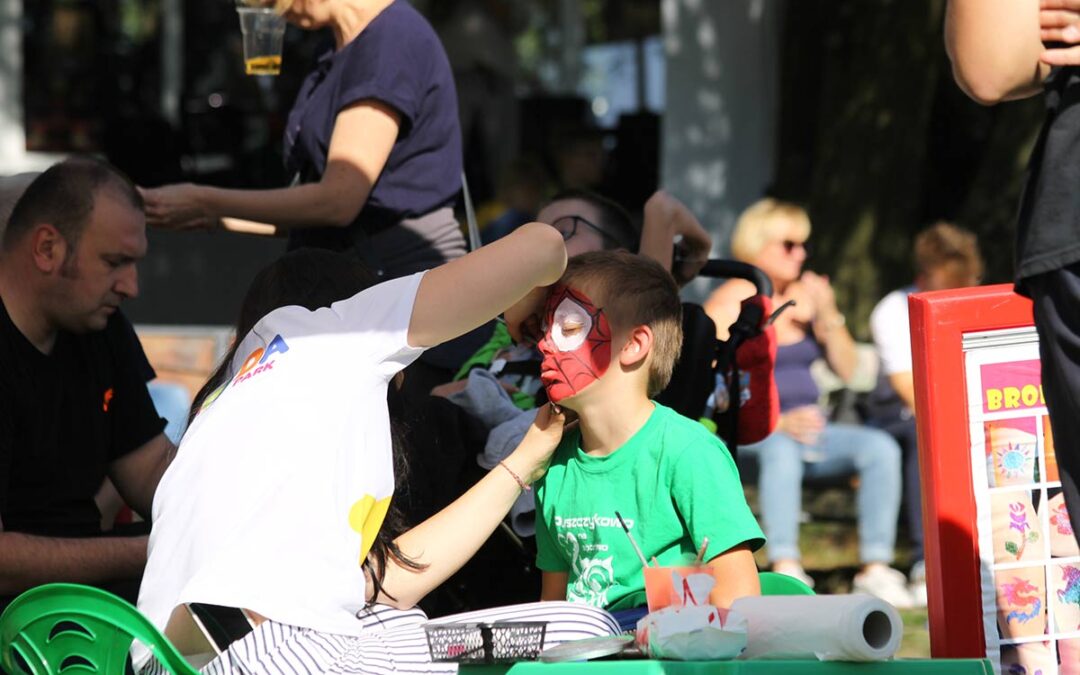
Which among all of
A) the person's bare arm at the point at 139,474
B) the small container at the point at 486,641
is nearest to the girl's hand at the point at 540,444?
the small container at the point at 486,641

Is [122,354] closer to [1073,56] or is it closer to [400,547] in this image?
[400,547]

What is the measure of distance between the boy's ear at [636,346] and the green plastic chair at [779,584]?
1.82ft

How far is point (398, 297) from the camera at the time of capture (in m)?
2.94

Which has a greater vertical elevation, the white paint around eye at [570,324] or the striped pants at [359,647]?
the white paint around eye at [570,324]

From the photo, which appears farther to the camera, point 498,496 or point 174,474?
point 498,496

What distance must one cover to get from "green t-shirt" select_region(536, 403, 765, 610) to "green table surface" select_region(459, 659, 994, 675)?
1.74 feet

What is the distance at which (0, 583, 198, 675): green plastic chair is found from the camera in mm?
2512

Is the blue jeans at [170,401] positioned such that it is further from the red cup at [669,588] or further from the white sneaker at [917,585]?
the red cup at [669,588]

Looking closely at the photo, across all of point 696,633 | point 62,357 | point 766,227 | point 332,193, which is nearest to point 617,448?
point 696,633

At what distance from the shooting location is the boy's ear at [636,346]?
3291mm

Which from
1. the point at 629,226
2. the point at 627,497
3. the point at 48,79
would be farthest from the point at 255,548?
the point at 48,79

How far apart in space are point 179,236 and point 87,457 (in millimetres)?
3101

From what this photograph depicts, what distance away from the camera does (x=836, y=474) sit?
23.9ft

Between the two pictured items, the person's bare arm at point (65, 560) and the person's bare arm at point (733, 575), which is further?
the person's bare arm at point (65, 560)
